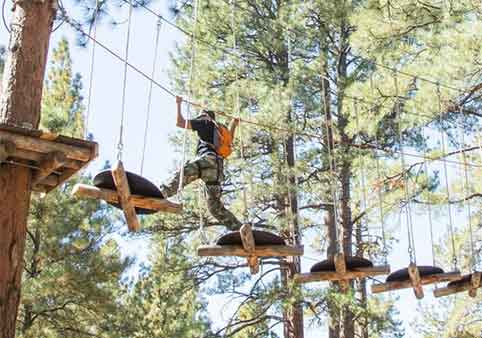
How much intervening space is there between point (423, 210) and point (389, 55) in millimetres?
2619

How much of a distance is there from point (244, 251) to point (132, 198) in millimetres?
1109

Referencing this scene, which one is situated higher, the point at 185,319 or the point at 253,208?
the point at 253,208

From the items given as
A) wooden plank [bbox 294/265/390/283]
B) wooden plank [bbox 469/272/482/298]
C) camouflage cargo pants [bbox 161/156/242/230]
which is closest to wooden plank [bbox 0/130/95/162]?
camouflage cargo pants [bbox 161/156/242/230]

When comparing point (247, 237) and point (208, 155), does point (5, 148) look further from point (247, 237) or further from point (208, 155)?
point (208, 155)

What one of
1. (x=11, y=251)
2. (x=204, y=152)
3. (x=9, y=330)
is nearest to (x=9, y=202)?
(x=11, y=251)

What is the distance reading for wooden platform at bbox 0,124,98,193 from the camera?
17.5 ft

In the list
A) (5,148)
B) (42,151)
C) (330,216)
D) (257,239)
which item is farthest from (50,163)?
(330,216)

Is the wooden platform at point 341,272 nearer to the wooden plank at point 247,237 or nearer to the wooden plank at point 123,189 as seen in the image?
the wooden plank at point 247,237

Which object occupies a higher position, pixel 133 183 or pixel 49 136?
pixel 49 136

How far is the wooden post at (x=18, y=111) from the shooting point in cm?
545

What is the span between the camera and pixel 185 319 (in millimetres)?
11859

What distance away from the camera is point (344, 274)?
6867mm

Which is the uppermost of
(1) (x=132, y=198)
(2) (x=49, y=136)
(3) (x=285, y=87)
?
(3) (x=285, y=87)

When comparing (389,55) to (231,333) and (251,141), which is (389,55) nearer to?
(251,141)
